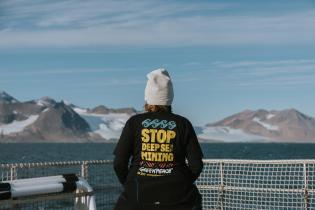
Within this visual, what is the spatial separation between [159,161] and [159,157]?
0.03 metres

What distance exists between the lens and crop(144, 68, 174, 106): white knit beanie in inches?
198

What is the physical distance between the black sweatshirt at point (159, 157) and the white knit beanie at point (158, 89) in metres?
0.11

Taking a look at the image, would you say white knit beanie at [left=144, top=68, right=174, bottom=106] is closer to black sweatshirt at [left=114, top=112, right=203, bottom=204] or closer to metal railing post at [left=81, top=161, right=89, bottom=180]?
black sweatshirt at [left=114, top=112, right=203, bottom=204]

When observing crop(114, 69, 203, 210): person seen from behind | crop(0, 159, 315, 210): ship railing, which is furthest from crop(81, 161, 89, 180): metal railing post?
crop(114, 69, 203, 210): person seen from behind

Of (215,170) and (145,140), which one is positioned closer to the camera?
(145,140)

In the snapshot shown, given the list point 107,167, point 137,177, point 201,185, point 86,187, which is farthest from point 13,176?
point 137,177

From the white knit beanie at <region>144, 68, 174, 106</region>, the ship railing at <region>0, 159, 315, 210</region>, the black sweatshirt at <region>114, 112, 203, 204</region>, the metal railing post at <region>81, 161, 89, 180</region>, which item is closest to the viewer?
the black sweatshirt at <region>114, 112, 203, 204</region>

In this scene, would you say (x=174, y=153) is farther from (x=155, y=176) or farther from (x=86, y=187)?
(x=86, y=187)

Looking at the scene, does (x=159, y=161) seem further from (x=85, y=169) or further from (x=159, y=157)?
(x=85, y=169)

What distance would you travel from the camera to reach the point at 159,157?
16.1 ft

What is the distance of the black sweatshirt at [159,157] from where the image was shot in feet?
16.2

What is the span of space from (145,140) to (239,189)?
7385 mm

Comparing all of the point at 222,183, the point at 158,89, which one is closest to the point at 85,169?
the point at 222,183

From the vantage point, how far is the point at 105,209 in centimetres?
1159
